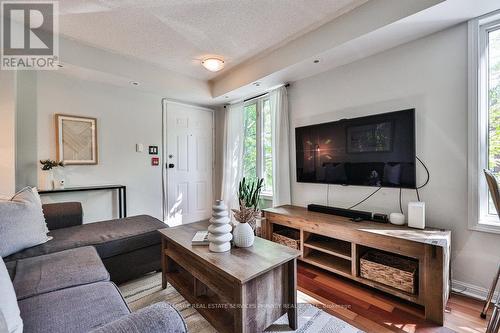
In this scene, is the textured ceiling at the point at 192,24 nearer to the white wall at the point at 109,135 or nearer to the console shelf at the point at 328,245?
the white wall at the point at 109,135

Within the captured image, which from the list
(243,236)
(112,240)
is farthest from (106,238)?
(243,236)

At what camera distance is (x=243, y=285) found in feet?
3.80

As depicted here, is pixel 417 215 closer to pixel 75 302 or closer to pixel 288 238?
pixel 288 238

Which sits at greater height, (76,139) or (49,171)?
(76,139)

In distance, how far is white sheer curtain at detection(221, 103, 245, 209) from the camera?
3766mm

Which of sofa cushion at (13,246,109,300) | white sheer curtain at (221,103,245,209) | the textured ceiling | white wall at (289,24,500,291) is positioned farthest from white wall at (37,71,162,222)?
white wall at (289,24,500,291)

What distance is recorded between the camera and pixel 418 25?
179 cm

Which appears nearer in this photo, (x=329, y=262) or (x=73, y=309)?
(x=73, y=309)

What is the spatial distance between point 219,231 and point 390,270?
4.45 ft

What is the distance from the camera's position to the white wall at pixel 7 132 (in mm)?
2246

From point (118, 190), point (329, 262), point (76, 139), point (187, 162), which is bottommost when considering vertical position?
point (329, 262)

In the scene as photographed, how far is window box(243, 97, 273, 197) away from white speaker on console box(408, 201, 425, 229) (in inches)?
71.8

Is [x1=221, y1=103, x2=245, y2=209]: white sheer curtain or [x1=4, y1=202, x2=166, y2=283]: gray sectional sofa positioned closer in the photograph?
[x1=4, y1=202, x2=166, y2=283]: gray sectional sofa

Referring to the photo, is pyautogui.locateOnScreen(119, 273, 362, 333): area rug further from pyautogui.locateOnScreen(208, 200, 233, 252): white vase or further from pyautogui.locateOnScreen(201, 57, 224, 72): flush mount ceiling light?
pyautogui.locateOnScreen(201, 57, 224, 72): flush mount ceiling light
